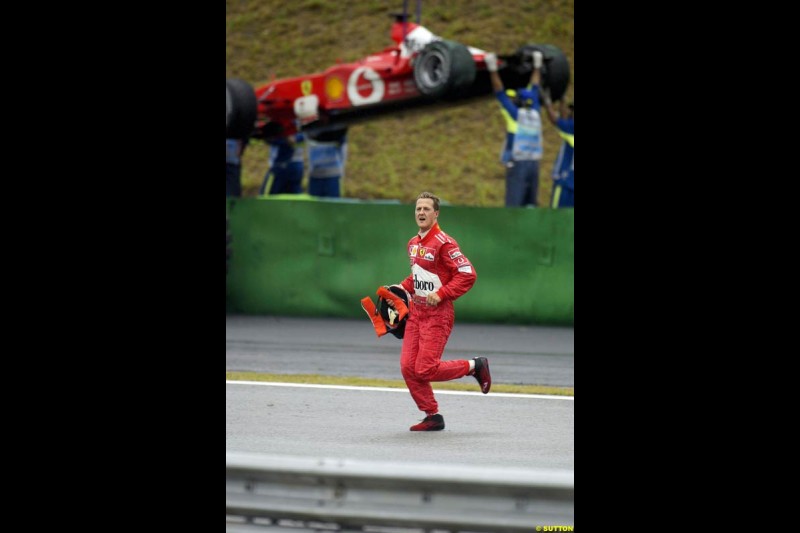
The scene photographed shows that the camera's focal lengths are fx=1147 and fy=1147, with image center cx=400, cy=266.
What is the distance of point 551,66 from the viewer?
1752 cm

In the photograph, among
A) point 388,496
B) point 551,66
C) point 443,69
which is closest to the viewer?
point 388,496

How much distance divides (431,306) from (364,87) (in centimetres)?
1070

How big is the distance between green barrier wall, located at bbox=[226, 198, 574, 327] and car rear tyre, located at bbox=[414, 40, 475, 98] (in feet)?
7.75

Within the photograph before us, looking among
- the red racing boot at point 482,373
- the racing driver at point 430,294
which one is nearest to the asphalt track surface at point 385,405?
the red racing boot at point 482,373

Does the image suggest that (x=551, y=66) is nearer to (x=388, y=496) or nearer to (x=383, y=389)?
(x=383, y=389)

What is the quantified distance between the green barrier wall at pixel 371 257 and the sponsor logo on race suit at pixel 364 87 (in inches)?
129

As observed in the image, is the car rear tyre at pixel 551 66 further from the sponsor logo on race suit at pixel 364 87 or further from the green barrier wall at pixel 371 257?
the green barrier wall at pixel 371 257

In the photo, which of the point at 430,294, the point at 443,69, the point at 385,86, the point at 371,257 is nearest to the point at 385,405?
the point at 430,294

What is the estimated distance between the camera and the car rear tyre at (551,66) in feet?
56.6

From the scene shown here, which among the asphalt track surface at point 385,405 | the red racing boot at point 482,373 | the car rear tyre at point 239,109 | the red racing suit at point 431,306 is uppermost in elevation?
the car rear tyre at point 239,109

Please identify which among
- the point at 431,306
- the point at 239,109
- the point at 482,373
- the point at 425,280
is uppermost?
the point at 239,109
